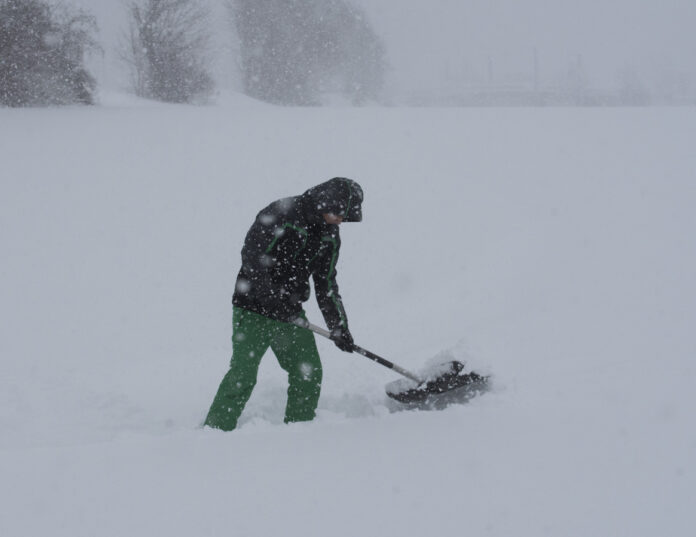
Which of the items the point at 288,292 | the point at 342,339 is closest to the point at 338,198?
the point at 288,292

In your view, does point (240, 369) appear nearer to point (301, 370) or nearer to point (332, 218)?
point (301, 370)

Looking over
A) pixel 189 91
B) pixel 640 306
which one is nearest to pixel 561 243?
pixel 640 306

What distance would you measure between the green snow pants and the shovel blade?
54 cm

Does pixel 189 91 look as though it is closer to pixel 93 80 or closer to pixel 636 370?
Result: pixel 93 80

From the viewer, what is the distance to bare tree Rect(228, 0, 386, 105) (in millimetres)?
22234

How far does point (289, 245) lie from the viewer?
3098 millimetres

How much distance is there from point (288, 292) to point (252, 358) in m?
0.41

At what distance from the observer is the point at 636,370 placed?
353cm

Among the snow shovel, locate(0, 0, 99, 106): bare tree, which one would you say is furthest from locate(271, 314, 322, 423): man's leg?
locate(0, 0, 99, 106): bare tree

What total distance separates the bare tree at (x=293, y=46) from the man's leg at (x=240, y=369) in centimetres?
2007

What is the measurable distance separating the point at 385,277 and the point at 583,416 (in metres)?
3.66

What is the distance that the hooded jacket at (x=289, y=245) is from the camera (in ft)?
9.82

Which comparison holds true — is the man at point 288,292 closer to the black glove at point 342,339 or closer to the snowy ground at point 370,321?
the black glove at point 342,339

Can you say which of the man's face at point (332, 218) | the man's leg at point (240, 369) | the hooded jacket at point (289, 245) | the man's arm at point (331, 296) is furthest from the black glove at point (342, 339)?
the man's face at point (332, 218)
